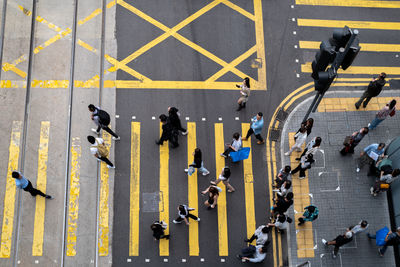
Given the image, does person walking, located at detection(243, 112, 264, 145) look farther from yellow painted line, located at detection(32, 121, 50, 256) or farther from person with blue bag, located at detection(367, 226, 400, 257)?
yellow painted line, located at detection(32, 121, 50, 256)

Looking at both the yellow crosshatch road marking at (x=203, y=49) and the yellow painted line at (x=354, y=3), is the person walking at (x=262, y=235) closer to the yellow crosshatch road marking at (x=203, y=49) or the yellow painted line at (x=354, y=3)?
the yellow crosshatch road marking at (x=203, y=49)

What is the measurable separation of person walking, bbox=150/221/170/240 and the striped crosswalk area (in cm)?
843

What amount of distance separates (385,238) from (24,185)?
11.3m

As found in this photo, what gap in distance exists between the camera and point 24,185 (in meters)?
11.8

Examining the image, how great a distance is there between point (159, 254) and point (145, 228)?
99 cm

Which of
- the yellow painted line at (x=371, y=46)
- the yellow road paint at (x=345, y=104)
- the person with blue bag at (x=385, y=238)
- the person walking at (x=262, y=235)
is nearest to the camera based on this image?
the person walking at (x=262, y=235)

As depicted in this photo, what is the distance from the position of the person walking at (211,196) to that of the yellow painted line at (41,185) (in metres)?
5.57

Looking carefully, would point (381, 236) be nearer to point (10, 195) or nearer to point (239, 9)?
point (239, 9)

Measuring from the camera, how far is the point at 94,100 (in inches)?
562

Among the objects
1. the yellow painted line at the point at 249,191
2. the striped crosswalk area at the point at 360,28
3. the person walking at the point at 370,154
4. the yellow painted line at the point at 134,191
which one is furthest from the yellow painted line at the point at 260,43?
the yellow painted line at the point at 134,191

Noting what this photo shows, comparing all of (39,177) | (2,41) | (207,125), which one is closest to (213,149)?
(207,125)

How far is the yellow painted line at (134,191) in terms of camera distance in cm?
1275

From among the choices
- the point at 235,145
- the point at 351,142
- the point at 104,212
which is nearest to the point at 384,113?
the point at 351,142

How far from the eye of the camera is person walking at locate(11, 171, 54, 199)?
11.2m
